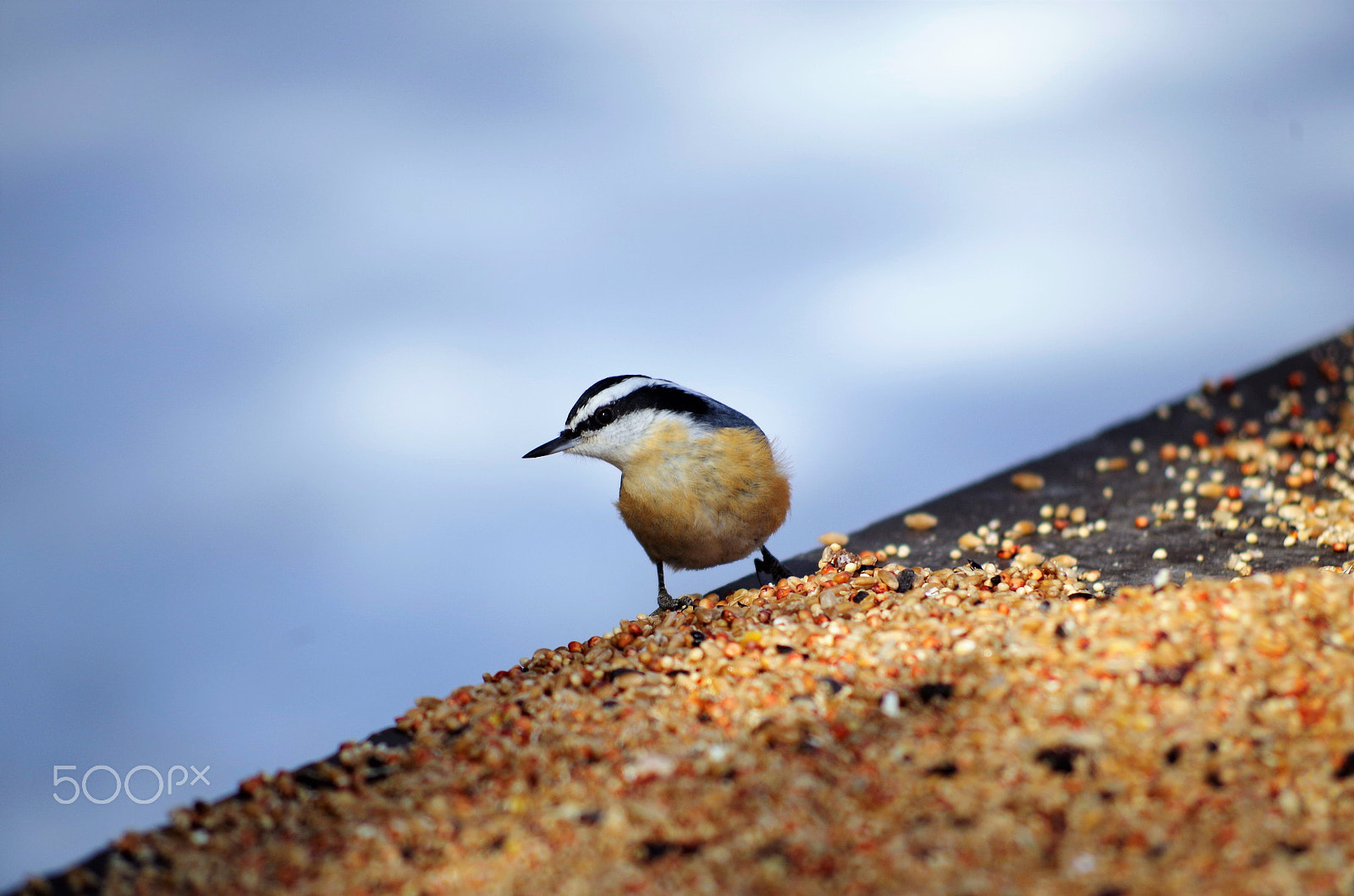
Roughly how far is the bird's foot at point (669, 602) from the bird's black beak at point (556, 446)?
521mm

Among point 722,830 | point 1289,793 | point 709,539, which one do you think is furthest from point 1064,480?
point 722,830

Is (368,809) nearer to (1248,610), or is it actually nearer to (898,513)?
(1248,610)

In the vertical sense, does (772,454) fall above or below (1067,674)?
above

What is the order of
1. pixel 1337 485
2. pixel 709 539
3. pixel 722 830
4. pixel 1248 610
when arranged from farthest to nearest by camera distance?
pixel 1337 485 → pixel 709 539 → pixel 1248 610 → pixel 722 830

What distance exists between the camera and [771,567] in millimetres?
3180

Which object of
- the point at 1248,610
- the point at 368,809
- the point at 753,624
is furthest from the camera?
the point at 753,624

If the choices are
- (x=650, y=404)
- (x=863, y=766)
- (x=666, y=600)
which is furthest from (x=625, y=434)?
(x=863, y=766)

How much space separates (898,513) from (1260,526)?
110 centimetres

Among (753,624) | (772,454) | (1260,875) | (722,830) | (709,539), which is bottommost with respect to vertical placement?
(1260,875)

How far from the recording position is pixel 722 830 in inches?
63.7

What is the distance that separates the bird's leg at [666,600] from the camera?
2908mm

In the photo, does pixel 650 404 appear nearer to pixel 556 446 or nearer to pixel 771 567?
pixel 556 446

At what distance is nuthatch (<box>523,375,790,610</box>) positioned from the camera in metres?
2.68

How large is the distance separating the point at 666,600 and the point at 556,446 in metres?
0.55
